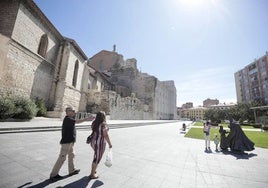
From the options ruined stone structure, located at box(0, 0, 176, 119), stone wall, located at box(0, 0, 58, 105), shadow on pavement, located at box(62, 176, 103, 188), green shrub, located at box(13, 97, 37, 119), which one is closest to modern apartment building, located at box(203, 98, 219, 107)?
ruined stone structure, located at box(0, 0, 176, 119)

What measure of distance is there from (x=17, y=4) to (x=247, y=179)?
756 inches

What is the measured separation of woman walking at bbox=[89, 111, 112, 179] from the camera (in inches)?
128

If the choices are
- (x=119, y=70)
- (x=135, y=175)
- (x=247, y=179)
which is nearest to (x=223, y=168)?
(x=247, y=179)

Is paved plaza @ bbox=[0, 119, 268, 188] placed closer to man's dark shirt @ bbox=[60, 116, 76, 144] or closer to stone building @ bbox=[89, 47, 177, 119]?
man's dark shirt @ bbox=[60, 116, 76, 144]

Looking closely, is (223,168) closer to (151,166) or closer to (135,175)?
(151,166)

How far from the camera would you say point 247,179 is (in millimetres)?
3779

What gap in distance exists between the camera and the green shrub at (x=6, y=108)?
31.0 feet

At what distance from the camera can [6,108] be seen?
379 inches

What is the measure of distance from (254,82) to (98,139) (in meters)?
74.3

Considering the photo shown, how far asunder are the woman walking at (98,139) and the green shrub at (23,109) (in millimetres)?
10692

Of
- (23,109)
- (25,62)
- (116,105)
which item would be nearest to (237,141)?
(23,109)

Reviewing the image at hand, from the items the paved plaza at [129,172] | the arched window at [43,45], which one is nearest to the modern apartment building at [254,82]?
the paved plaza at [129,172]

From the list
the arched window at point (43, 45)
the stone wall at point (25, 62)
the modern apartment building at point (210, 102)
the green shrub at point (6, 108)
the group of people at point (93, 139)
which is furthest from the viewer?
the modern apartment building at point (210, 102)

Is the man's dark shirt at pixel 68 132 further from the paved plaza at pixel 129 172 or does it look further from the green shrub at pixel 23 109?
the green shrub at pixel 23 109
